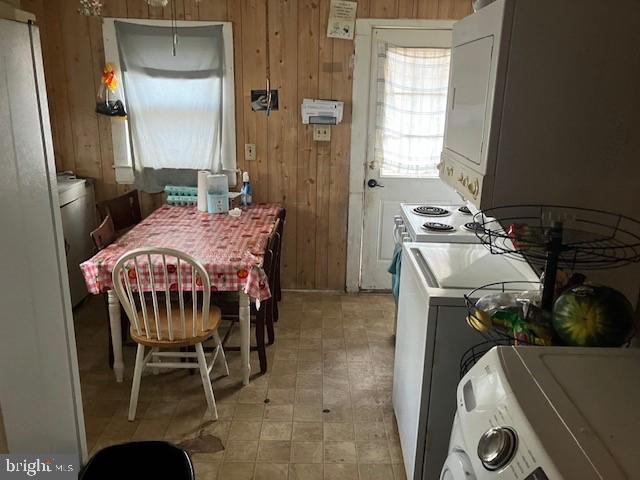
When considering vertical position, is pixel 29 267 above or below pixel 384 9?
below

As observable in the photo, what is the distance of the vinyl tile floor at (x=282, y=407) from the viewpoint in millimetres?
2254

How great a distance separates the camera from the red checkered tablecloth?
2.51 m

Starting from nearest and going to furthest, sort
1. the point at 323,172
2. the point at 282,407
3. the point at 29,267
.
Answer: the point at 29,267 < the point at 282,407 < the point at 323,172

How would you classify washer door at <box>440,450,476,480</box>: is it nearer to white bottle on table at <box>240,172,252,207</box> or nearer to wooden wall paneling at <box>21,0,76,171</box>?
white bottle on table at <box>240,172,252,207</box>

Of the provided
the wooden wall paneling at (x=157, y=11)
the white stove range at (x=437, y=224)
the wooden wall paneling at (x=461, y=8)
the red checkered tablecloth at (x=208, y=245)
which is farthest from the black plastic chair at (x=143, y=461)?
the wooden wall paneling at (x=461, y=8)

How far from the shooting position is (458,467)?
111cm

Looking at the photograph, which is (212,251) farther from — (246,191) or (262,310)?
(246,191)

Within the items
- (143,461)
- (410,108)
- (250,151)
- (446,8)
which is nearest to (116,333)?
(143,461)

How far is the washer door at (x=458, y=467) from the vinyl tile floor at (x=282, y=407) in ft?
3.51

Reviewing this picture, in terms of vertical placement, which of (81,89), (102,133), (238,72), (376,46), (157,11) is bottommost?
(102,133)

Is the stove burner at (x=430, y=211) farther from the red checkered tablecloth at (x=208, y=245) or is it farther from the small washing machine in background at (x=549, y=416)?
the small washing machine in background at (x=549, y=416)

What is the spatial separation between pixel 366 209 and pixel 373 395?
1.59m

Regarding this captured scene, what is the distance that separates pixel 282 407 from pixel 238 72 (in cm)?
229

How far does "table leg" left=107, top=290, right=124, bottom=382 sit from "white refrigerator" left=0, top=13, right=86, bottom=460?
1388 mm
